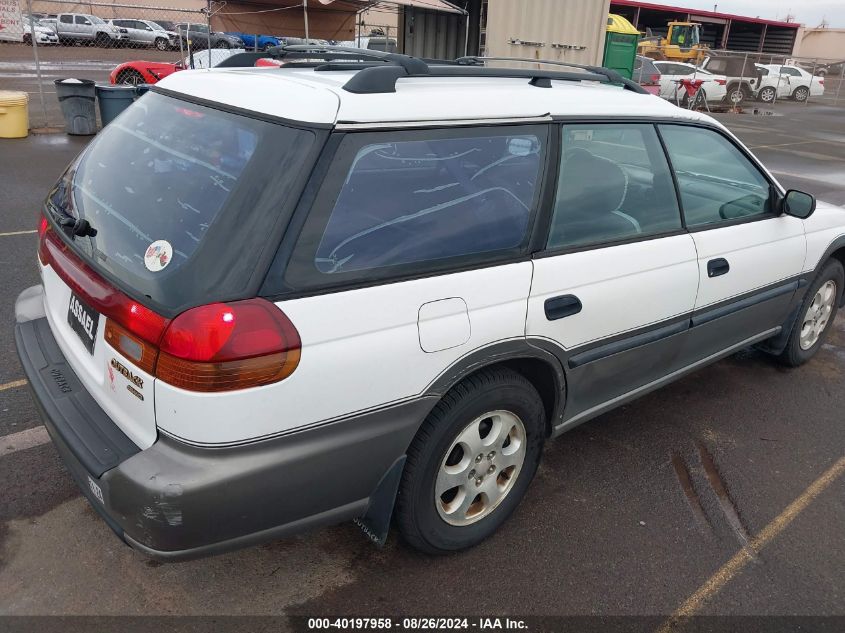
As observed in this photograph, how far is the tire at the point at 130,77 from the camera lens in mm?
14297

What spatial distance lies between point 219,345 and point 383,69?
1.10 m

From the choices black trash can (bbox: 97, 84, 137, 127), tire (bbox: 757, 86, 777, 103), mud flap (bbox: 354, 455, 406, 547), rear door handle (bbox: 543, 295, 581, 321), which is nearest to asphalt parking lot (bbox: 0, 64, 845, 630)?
mud flap (bbox: 354, 455, 406, 547)

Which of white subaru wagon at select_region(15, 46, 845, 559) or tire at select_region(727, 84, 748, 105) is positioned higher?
white subaru wagon at select_region(15, 46, 845, 559)

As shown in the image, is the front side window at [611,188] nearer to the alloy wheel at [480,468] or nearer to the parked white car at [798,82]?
the alloy wheel at [480,468]

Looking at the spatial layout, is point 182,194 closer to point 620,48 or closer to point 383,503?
point 383,503

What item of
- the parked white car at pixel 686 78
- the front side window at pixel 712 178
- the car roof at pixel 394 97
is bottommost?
the parked white car at pixel 686 78

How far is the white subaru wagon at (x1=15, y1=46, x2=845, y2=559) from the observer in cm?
205

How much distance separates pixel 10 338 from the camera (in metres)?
4.28

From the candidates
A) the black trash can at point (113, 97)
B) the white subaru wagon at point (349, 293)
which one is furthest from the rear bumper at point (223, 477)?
the black trash can at point (113, 97)

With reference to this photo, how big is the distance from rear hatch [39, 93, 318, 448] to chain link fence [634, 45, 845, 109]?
2073 cm

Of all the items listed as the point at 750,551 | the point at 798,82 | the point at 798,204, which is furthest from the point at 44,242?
the point at 798,82

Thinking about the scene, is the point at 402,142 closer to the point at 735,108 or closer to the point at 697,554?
the point at 697,554

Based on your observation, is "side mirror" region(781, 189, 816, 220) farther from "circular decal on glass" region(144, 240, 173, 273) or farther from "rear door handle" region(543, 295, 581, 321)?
"circular decal on glass" region(144, 240, 173, 273)

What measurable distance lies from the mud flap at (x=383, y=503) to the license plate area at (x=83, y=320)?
1.08 m
